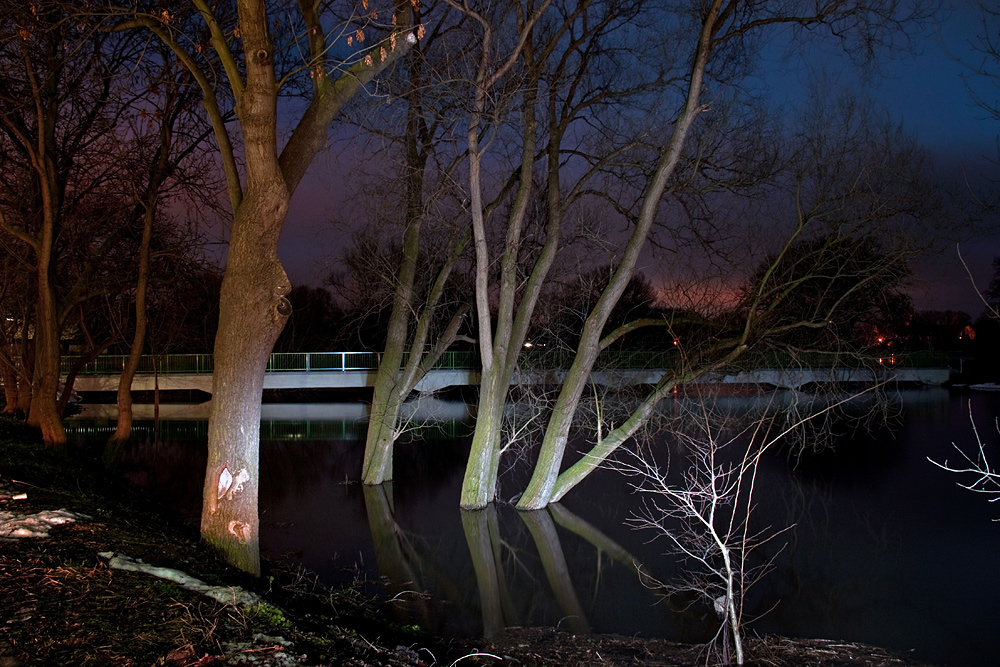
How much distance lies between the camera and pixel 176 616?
4.57 m

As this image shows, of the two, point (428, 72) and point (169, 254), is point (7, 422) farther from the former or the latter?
point (428, 72)

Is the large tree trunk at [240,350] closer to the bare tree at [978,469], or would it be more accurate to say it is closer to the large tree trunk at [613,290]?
the bare tree at [978,469]

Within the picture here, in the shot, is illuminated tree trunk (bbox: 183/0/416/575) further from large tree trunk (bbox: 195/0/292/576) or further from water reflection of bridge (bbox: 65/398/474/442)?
water reflection of bridge (bbox: 65/398/474/442)

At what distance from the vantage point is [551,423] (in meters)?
12.3

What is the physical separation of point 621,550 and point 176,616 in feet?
24.7

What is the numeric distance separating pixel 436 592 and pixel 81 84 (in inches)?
388

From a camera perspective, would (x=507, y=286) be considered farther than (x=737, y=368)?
No

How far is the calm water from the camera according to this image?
26.2 ft

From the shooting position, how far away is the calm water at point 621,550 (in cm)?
798

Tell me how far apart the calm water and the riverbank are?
0.74 metres

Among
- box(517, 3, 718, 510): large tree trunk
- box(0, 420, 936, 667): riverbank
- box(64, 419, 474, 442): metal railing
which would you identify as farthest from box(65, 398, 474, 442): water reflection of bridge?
box(0, 420, 936, 667): riverbank

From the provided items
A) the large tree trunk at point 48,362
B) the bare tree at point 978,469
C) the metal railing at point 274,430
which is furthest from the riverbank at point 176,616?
the metal railing at point 274,430

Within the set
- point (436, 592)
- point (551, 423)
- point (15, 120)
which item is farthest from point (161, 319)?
point (436, 592)

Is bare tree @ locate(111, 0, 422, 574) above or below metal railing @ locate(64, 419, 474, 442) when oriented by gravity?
above
